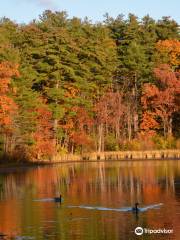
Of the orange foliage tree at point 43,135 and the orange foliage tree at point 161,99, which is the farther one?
the orange foliage tree at point 161,99

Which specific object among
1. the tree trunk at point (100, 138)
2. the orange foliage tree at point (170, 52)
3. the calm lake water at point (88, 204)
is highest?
the orange foliage tree at point (170, 52)

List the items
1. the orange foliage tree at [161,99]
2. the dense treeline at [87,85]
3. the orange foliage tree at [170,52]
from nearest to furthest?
1. the dense treeline at [87,85]
2. the orange foliage tree at [161,99]
3. the orange foliage tree at [170,52]

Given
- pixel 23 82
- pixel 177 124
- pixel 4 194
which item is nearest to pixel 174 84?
pixel 177 124

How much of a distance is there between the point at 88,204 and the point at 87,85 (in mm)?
33030

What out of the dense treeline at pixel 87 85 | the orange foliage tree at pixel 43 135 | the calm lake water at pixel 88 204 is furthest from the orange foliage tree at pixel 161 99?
the calm lake water at pixel 88 204

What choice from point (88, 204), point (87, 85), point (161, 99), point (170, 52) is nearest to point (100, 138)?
point (87, 85)

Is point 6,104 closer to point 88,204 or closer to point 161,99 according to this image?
point 161,99

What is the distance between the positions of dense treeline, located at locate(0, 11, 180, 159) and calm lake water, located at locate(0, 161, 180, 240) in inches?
399

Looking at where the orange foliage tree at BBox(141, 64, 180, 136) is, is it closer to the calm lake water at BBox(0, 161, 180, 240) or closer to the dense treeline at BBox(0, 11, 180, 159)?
the dense treeline at BBox(0, 11, 180, 159)

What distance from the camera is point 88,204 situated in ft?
77.3

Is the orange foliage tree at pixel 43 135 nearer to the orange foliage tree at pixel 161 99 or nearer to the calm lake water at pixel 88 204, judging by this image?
the calm lake water at pixel 88 204

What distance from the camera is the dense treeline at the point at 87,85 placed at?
47625mm

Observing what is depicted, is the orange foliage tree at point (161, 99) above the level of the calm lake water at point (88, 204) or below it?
above

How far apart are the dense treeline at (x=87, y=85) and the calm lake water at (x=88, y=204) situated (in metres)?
10.1
